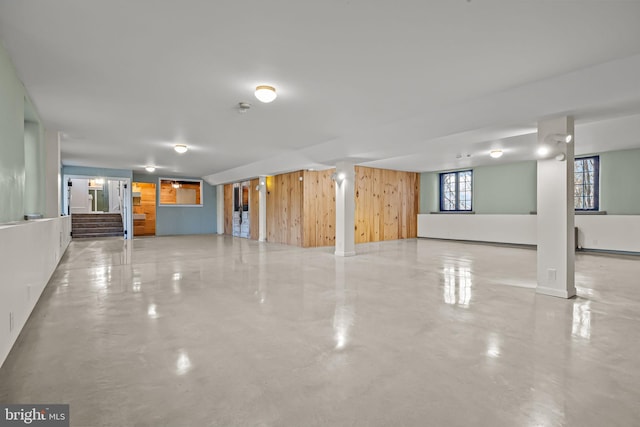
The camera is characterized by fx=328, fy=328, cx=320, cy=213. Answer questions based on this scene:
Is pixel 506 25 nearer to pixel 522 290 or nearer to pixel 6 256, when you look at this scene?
pixel 522 290

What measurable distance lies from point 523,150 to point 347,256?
4.36m

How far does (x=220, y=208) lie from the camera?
→ 1352 cm

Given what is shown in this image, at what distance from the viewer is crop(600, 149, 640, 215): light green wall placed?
7.00 meters

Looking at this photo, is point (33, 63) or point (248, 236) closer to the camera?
point (33, 63)

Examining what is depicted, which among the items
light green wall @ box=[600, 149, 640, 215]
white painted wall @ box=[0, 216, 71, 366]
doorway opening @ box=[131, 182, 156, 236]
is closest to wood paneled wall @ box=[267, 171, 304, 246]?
doorway opening @ box=[131, 182, 156, 236]

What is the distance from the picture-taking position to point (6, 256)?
6.87 ft

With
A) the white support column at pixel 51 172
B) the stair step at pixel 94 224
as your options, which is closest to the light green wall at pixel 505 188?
the white support column at pixel 51 172

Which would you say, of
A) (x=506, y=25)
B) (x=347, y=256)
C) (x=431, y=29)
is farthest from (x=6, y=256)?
(x=347, y=256)

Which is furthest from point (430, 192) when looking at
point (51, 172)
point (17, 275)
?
point (17, 275)

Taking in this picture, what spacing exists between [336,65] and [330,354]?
260cm

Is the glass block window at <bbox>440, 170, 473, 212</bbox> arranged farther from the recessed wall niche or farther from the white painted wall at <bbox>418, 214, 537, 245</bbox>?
the recessed wall niche

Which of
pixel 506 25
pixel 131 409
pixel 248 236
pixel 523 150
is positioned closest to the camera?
pixel 131 409

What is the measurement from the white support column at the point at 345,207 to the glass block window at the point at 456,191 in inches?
196

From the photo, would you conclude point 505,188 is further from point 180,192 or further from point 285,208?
point 180,192
